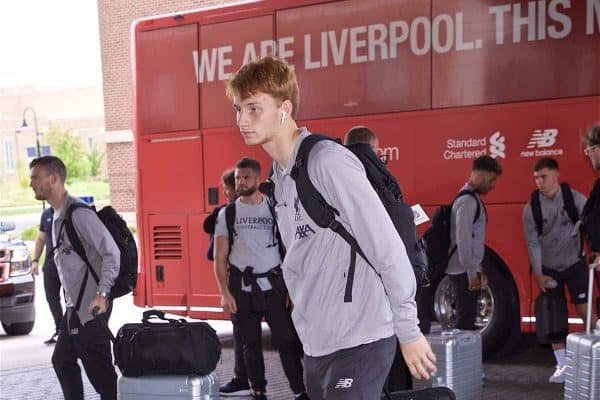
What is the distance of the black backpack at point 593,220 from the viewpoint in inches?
221

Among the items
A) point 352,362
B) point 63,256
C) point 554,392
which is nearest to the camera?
point 352,362

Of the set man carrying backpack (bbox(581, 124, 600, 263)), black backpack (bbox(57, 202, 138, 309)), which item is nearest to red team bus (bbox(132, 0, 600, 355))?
man carrying backpack (bbox(581, 124, 600, 263))

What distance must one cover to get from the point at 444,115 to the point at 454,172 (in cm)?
54

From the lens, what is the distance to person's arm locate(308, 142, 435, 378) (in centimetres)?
256

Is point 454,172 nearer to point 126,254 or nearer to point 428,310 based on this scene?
point 428,310

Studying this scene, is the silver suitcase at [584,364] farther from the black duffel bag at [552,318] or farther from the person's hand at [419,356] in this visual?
the person's hand at [419,356]

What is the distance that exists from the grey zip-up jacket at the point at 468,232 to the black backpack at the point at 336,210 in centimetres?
354

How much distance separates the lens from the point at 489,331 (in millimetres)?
7430

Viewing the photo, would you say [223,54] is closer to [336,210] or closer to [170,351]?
[170,351]

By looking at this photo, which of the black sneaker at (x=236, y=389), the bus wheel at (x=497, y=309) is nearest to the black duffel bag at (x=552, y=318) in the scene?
the bus wheel at (x=497, y=309)

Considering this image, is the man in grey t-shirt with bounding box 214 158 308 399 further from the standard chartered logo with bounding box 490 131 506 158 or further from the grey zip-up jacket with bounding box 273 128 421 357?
the grey zip-up jacket with bounding box 273 128 421 357

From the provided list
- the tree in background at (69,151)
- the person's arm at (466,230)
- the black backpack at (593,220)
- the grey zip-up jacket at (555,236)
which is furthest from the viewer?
the tree in background at (69,151)

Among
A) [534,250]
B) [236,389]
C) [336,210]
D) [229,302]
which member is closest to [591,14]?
[534,250]

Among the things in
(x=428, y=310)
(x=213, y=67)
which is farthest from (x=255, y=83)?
(x=213, y=67)
